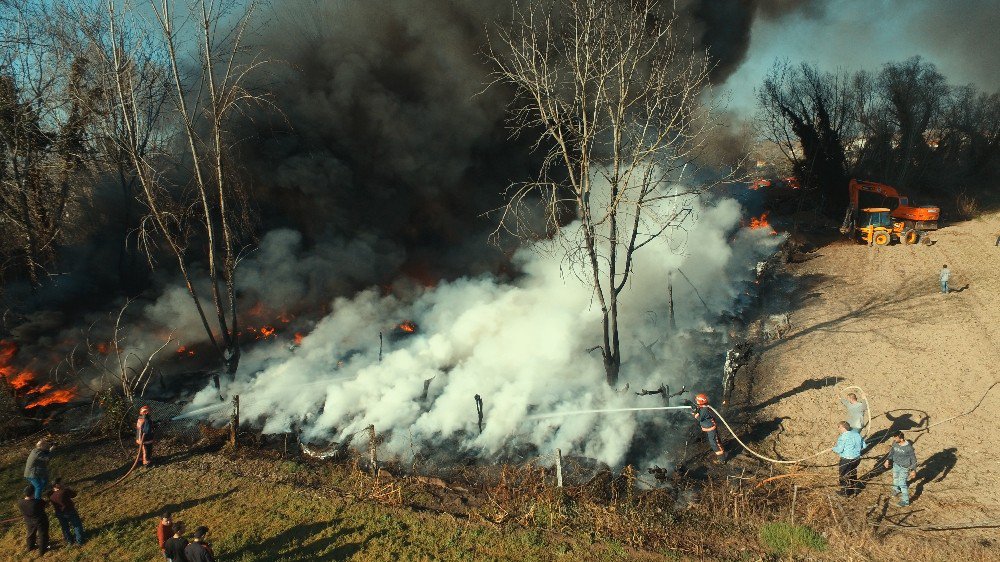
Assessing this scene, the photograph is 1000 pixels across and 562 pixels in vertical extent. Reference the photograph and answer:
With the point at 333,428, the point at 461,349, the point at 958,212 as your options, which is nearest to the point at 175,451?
the point at 333,428

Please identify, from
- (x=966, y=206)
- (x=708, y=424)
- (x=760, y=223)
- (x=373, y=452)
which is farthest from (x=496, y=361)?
(x=966, y=206)

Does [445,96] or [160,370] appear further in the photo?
[445,96]

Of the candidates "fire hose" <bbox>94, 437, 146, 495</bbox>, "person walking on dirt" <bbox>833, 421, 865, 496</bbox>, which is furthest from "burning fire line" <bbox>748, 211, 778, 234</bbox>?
"fire hose" <bbox>94, 437, 146, 495</bbox>

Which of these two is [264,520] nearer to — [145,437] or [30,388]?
[145,437]

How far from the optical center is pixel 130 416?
32.0 feet

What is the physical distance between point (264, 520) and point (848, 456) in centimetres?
810

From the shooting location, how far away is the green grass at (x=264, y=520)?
6.29 meters

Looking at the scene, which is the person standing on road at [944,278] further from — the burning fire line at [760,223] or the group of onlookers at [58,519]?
the group of onlookers at [58,519]

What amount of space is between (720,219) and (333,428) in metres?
13.6

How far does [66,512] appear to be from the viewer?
6648 mm

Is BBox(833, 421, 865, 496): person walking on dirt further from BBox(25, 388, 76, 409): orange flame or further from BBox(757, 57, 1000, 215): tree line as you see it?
BBox(757, 57, 1000, 215): tree line

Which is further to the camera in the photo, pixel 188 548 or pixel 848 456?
pixel 848 456

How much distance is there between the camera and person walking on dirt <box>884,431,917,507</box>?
6727mm

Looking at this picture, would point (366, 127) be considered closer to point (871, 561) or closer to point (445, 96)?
point (445, 96)
